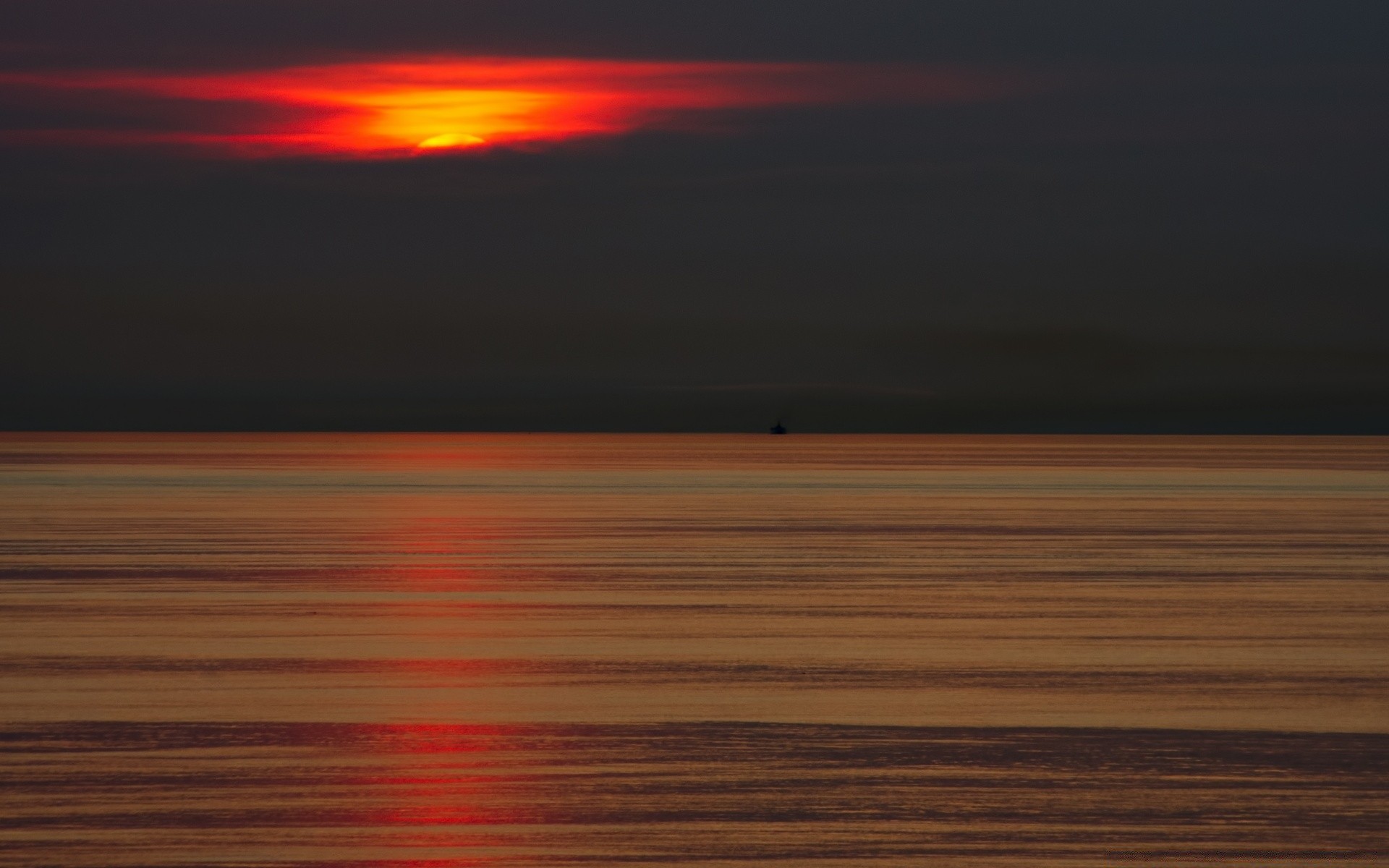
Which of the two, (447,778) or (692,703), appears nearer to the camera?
(447,778)

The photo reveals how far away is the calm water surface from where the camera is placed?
10.6m

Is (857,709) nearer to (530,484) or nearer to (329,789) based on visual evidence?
(329,789)

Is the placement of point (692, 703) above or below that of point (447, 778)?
above

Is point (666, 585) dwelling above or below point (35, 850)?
above

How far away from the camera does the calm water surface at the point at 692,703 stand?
34.7ft

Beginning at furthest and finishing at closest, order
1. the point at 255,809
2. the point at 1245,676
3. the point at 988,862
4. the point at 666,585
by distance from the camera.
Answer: the point at 666,585 → the point at 1245,676 → the point at 255,809 → the point at 988,862

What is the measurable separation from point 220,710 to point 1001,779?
6.60 meters

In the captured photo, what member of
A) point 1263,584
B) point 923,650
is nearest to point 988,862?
point 923,650

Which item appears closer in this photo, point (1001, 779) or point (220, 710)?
point (1001, 779)

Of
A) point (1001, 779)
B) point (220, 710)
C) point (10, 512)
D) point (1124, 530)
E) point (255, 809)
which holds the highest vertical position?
point (10, 512)

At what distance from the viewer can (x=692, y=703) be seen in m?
15.3

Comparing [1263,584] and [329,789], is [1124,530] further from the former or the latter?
[329,789]

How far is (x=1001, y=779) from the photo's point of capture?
1208 centimetres

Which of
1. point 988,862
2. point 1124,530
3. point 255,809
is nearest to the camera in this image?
point 988,862
